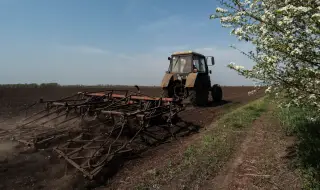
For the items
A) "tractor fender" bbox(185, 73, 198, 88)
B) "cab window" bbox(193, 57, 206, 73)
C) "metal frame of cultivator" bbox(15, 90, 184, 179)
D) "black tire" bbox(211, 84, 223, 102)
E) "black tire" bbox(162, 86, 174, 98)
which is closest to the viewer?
"metal frame of cultivator" bbox(15, 90, 184, 179)

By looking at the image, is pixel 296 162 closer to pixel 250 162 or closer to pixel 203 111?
pixel 250 162

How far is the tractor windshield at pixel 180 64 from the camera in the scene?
1351cm

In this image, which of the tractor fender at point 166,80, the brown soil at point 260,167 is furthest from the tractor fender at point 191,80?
the brown soil at point 260,167

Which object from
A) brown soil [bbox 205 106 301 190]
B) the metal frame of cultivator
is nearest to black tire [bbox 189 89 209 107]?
the metal frame of cultivator

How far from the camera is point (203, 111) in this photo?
11898 millimetres

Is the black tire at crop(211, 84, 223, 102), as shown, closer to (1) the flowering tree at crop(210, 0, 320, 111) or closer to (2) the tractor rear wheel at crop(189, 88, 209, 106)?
(2) the tractor rear wheel at crop(189, 88, 209, 106)

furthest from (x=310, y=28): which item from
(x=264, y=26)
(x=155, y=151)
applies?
(x=155, y=151)

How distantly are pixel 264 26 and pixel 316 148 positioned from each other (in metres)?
3.37

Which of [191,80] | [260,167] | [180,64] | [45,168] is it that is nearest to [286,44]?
[260,167]

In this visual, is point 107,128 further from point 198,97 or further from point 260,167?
point 198,97

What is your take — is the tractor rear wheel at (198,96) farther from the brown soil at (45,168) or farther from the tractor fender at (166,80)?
the brown soil at (45,168)

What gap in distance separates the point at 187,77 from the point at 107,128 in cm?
556

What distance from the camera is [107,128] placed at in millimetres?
8125

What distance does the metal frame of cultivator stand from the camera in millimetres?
6332
